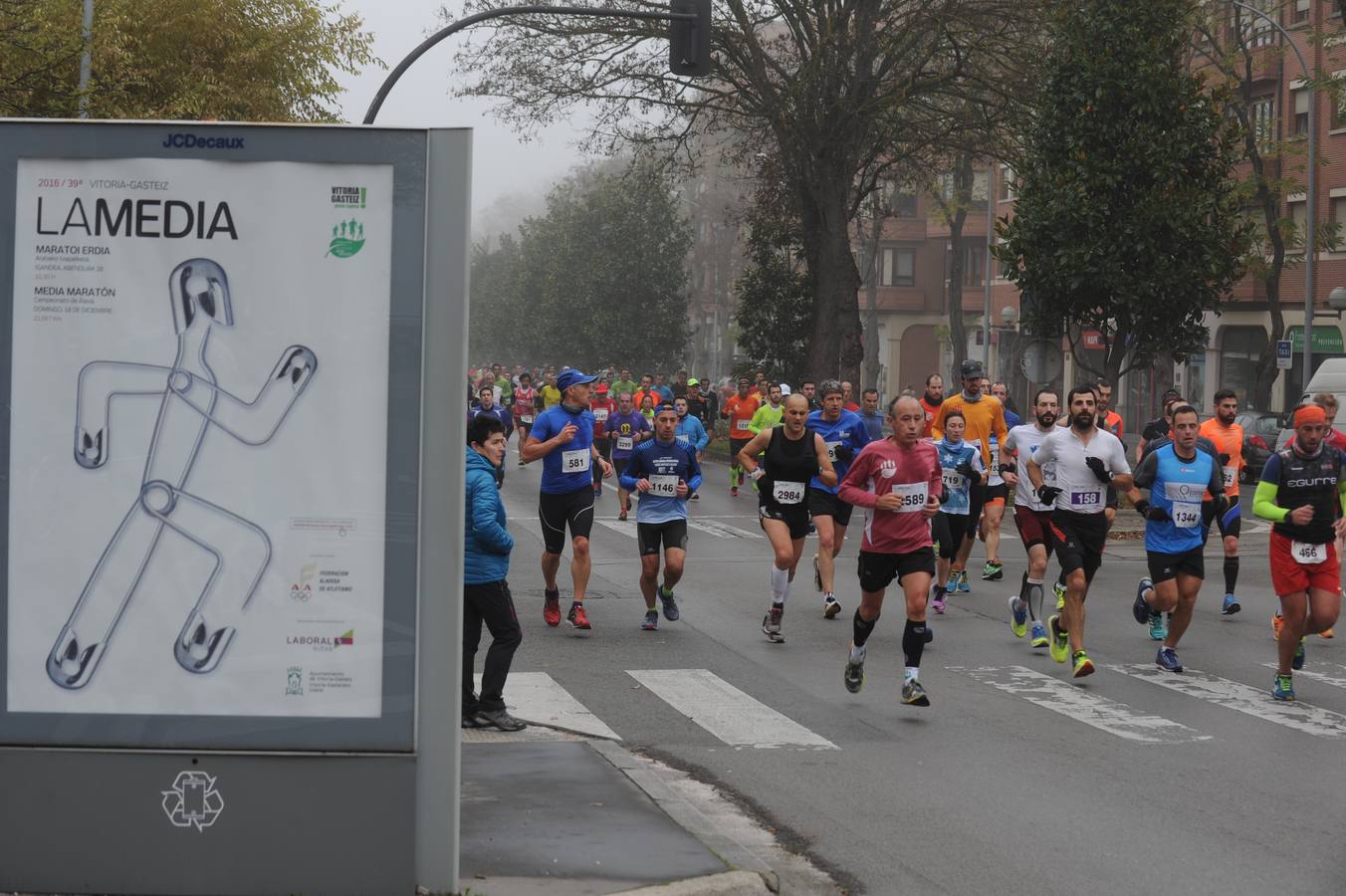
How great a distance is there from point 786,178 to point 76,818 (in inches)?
1177

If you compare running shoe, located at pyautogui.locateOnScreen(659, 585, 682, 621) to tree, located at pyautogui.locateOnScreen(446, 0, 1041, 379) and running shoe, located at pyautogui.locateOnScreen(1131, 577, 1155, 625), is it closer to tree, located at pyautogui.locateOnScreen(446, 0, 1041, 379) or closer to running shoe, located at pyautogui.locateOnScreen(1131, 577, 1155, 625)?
running shoe, located at pyautogui.locateOnScreen(1131, 577, 1155, 625)

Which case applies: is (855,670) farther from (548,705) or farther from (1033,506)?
(1033,506)

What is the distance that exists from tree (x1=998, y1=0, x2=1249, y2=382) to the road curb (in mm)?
18034

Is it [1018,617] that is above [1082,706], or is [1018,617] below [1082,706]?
above

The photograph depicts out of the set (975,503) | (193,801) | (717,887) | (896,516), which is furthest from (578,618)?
(193,801)

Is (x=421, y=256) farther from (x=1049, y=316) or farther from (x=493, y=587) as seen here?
(x=1049, y=316)

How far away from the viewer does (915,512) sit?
1025cm

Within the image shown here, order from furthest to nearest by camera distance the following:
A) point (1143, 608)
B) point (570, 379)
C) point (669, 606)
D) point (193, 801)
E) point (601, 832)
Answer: point (669, 606) < point (570, 379) < point (1143, 608) < point (601, 832) < point (193, 801)

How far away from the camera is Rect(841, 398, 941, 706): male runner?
1023 cm

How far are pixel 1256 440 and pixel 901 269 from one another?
4735 centimetres

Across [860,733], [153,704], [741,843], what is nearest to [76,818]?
[153,704]

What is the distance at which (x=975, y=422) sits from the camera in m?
15.8

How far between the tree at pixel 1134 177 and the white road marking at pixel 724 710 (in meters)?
13.4

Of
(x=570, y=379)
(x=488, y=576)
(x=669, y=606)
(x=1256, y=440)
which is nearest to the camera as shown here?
(x=488, y=576)
